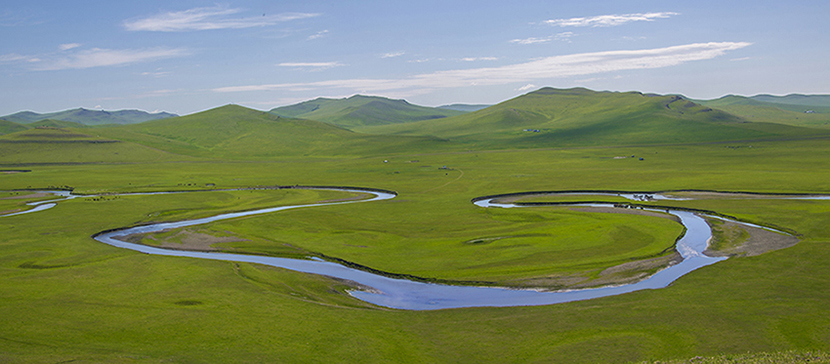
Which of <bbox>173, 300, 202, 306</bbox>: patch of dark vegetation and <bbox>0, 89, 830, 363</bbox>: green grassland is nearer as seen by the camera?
<bbox>0, 89, 830, 363</bbox>: green grassland

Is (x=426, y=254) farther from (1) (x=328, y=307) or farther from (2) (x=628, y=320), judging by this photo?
(2) (x=628, y=320)

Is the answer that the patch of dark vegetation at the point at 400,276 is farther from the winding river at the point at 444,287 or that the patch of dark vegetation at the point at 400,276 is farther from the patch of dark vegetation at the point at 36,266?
the patch of dark vegetation at the point at 36,266

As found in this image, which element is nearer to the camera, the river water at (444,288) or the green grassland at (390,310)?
the green grassland at (390,310)

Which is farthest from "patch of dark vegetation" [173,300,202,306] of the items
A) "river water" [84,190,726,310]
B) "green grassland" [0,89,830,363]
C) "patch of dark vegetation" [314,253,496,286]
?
"patch of dark vegetation" [314,253,496,286]

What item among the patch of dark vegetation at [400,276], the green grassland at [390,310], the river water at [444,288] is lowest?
the river water at [444,288]

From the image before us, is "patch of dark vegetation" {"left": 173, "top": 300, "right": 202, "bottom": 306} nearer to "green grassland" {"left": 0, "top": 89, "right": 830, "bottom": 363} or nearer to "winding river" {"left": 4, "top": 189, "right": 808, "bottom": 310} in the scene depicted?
"green grassland" {"left": 0, "top": 89, "right": 830, "bottom": 363}

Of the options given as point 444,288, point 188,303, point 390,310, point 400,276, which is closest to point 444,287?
point 444,288

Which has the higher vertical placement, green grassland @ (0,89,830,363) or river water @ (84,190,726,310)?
green grassland @ (0,89,830,363)

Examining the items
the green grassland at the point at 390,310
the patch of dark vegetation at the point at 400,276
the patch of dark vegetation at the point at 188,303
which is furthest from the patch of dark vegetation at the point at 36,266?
the patch of dark vegetation at the point at 400,276

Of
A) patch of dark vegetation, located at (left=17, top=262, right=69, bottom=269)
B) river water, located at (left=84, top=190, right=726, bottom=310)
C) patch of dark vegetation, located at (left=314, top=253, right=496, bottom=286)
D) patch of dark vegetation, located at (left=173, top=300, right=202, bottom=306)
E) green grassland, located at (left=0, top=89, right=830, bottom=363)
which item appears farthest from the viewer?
patch of dark vegetation, located at (left=17, top=262, right=69, bottom=269)

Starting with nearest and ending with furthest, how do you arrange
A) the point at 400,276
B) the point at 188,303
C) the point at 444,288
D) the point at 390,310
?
the point at 390,310 < the point at 188,303 < the point at 444,288 < the point at 400,276

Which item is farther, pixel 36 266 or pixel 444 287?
pixel 36 266

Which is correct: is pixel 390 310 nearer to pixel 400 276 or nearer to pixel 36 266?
pixel 400 276

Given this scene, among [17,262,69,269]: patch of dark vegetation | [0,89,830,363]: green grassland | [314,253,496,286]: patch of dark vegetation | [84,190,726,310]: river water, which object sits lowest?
[84,190,726,310]: river water
